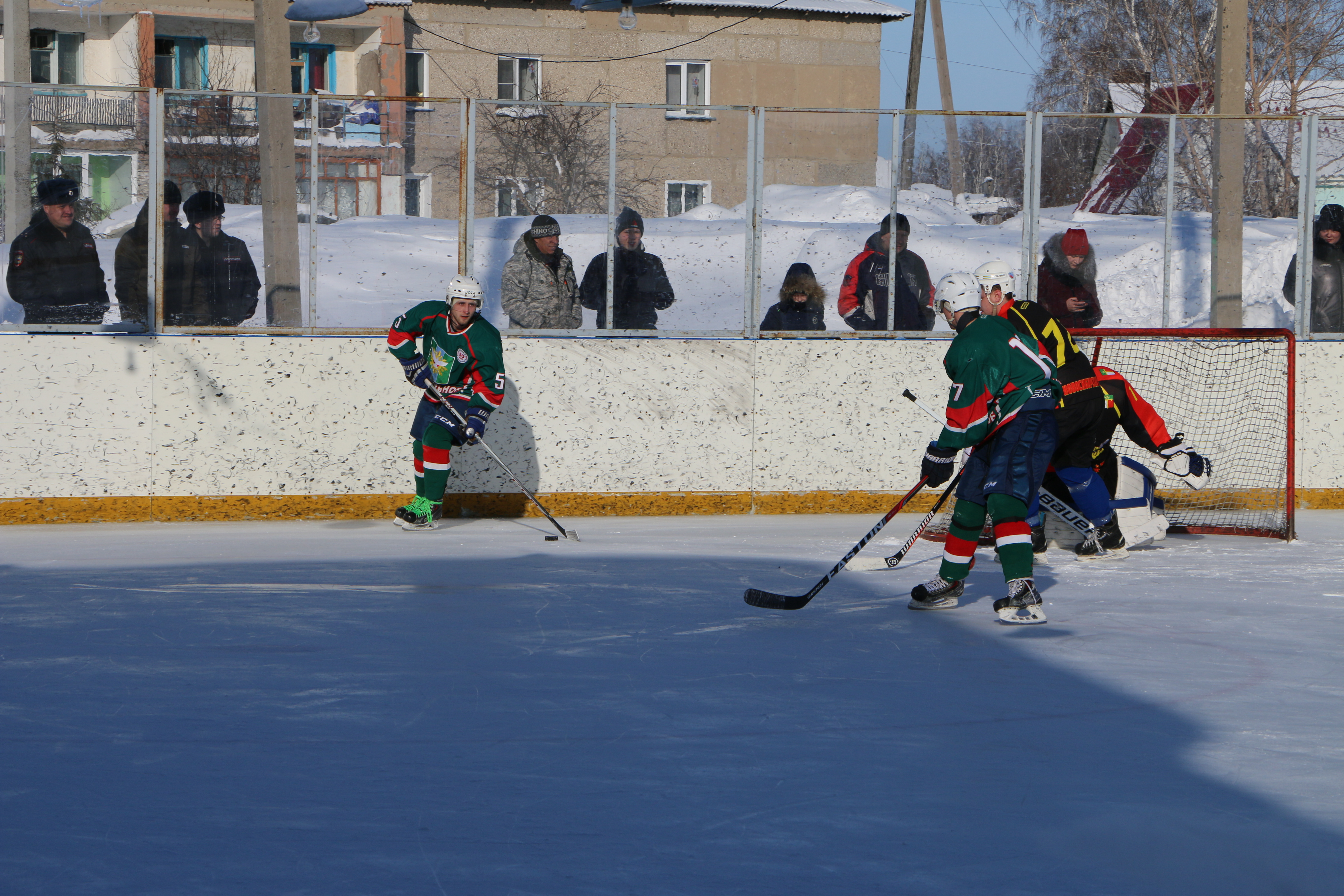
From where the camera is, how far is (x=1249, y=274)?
7.87 metres

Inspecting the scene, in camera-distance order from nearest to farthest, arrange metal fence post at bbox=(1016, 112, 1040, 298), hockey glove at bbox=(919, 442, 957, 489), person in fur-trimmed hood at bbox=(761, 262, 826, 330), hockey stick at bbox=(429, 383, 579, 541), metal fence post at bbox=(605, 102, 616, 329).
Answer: hockey glove at bbox=(919, 442, 957, 489) → hockey stick at bbox=(429, 383, 579, 541) → metal fence post at bbox=(605, 102, 616, 329) → person in fur-trimmed hood at bbox=(761, 262, 826, 330) → metal fence post at bbox=(1016, 112, 1040, 298)

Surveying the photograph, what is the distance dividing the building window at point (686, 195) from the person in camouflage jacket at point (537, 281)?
60 cm

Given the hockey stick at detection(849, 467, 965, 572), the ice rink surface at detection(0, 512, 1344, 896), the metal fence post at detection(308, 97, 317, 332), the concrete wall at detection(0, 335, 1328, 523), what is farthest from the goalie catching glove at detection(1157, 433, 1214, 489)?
the metal fence post at detection(308, 97, 317, 332)

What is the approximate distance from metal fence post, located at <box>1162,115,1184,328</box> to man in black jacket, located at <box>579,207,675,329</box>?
8.95ft

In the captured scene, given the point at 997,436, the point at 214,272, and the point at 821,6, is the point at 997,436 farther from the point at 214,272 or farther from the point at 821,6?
the point at 821,6

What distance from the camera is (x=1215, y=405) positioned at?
745 cm

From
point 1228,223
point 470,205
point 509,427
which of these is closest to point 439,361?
point 509,427

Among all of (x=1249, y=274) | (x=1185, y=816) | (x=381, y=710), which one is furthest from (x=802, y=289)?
(x=1185, y=816)

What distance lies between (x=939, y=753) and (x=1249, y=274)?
226 inches

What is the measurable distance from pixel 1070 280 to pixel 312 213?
4031 millimetres

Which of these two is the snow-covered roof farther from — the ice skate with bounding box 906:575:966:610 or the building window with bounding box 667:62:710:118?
the ice skate with bounding box 906:575:966:610

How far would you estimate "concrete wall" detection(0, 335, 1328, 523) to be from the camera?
21.1 feet

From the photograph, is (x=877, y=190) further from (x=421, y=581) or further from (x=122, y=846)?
(x=122, y=846)

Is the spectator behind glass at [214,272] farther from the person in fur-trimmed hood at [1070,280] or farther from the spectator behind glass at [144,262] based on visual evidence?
the person in fur-trimmed hood at [1070,280]
